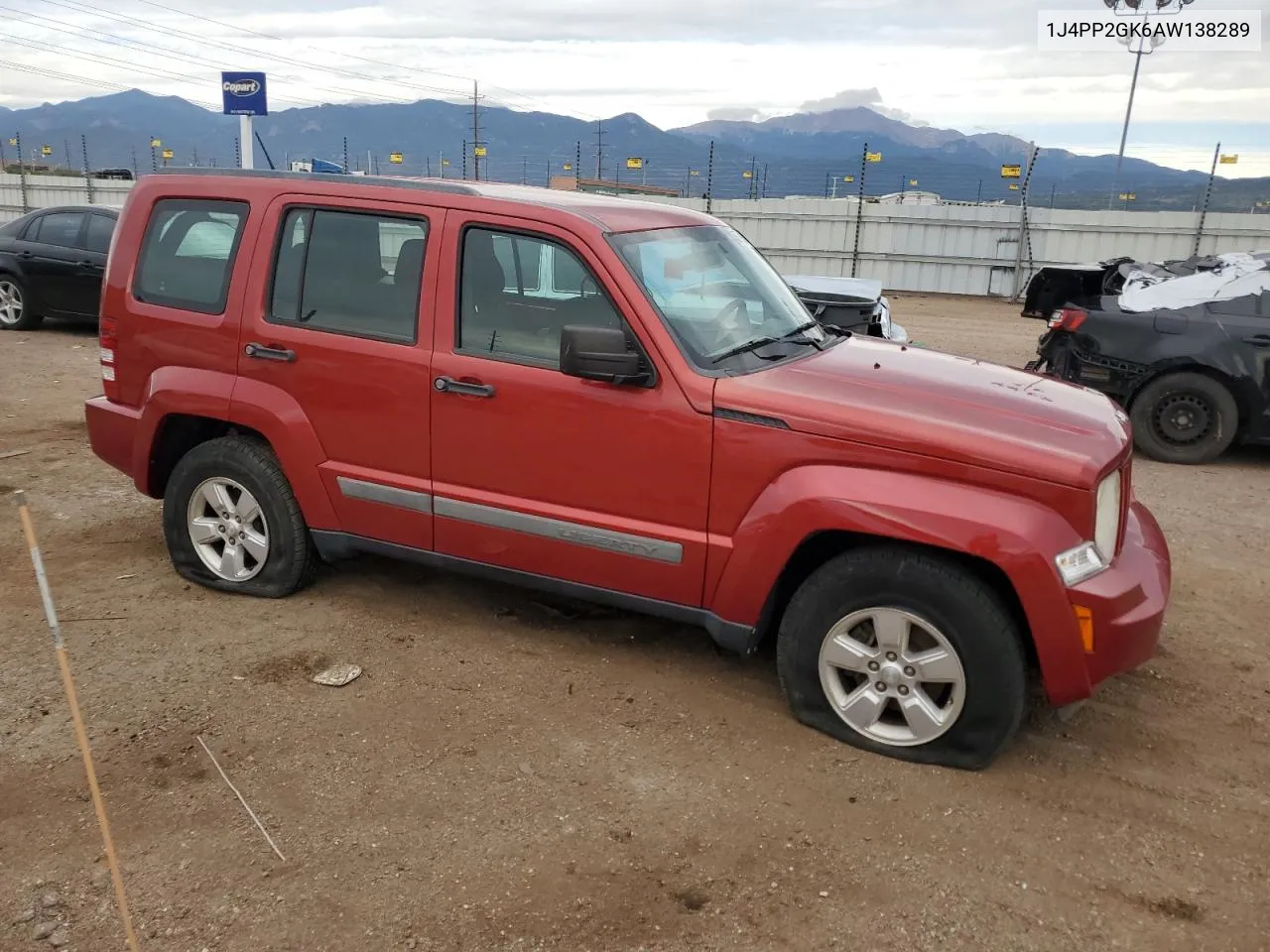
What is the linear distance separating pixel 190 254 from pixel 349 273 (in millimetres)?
936

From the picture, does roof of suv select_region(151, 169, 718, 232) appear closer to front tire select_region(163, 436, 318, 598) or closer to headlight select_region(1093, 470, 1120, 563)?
front tire select_region(163, 436, 318, 598)

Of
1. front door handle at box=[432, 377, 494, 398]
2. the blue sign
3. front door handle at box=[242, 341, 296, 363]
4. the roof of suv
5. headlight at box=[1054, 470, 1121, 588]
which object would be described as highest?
the blue sign

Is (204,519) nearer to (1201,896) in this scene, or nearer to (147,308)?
(147,308)

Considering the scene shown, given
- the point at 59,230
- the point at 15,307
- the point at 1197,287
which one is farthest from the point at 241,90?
the point at 1197,287

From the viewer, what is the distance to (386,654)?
13.7 ft

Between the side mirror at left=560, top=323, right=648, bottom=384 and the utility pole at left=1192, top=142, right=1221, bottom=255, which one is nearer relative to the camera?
the side mirror at left=560, top=323, right=648, bottom=384

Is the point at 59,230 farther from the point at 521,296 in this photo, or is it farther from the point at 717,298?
the point at 717,298

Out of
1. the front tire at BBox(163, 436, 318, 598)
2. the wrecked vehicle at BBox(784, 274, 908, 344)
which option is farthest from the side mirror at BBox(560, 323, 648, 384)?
the wrecked vehicle at BBox(784, 274, 908, 344)

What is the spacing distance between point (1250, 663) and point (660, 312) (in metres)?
3.06

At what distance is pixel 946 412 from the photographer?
3354mm

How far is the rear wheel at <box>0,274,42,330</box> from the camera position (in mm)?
12000

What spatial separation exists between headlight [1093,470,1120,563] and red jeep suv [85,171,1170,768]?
0.02 metres

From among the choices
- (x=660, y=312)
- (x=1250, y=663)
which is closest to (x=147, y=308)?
(x=660, y=312)

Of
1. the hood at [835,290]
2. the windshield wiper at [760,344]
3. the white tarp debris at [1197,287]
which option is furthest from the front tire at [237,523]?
the white tarp debris at [1197,287]
